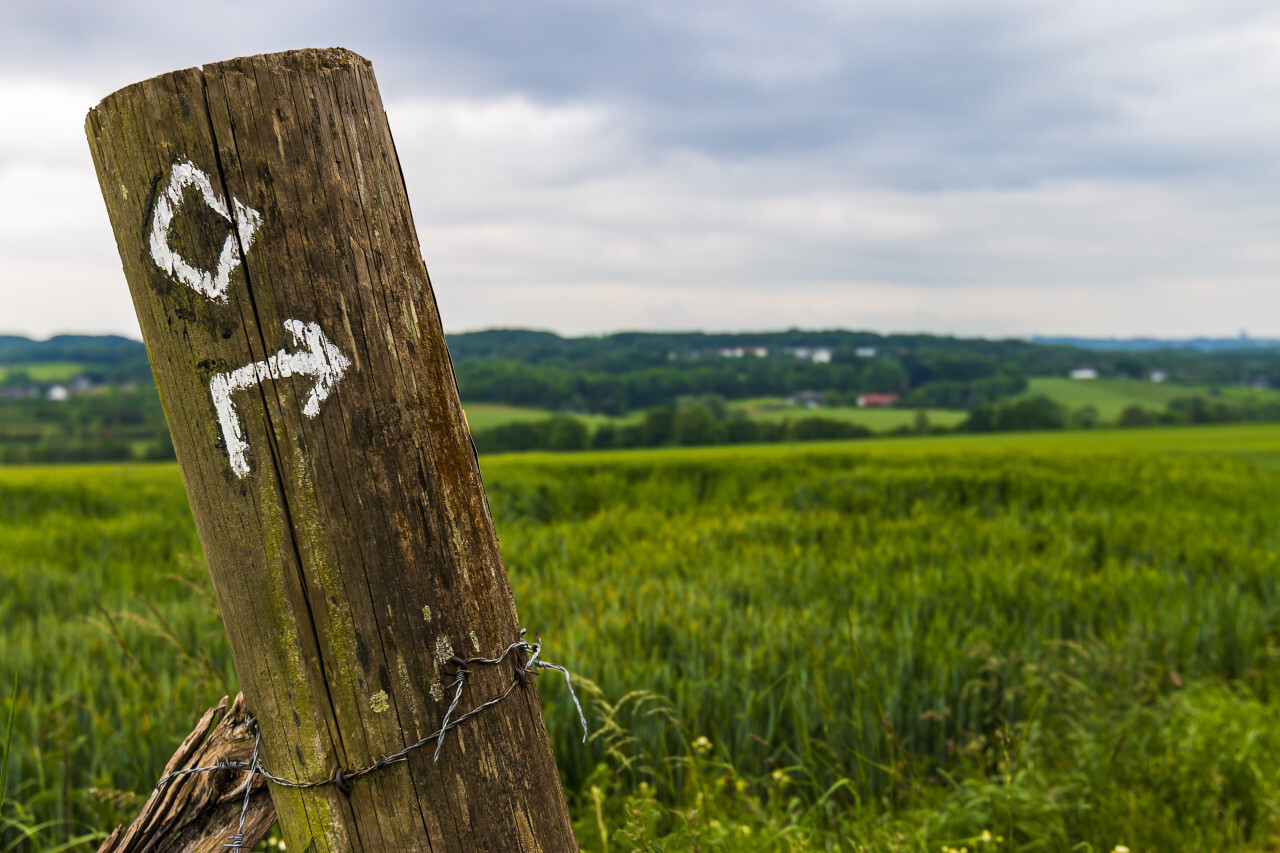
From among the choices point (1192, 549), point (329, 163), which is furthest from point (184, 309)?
point (1192, 549)

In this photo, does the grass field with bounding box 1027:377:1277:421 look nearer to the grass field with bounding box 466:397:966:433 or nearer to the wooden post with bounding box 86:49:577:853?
the grass field with bounding box 466:397:966:433

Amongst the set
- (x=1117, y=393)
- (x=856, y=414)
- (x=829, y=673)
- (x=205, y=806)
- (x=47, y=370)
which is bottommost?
(x=1117, y=393)

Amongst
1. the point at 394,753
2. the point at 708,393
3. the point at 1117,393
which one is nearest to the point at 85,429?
the point at 708,393

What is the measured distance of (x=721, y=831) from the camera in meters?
2.26

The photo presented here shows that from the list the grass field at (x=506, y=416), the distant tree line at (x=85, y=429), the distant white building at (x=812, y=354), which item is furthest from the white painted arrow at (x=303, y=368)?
the distant white building at (x=812, y=354)

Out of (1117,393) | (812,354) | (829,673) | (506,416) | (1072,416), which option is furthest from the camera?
(1117,393)

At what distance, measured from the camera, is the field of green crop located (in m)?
2.84

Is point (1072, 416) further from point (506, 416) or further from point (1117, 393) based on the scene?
point (506, 416)

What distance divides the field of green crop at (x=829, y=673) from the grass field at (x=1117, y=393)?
162 ft

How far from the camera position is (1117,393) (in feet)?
189

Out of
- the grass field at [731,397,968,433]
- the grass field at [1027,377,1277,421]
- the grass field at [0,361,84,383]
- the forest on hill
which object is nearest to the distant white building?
the forest on hill

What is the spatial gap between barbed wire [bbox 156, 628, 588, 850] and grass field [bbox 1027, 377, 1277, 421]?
55.2 meters

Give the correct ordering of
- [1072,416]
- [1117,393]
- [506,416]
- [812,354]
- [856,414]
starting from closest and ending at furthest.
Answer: [506,416] → [856,414] → [1072,416] → [812,354] → [1117,393]

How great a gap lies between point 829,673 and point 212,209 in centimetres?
340
